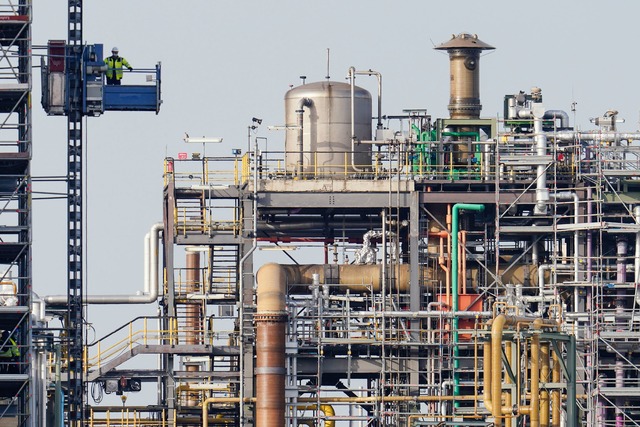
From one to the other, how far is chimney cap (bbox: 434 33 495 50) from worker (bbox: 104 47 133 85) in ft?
44.8

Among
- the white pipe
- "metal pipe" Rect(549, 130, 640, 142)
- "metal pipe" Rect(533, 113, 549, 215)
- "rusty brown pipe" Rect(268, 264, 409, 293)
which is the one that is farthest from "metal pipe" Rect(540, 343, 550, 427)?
the white pipe

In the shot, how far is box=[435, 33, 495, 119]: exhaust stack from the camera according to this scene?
5192 inches

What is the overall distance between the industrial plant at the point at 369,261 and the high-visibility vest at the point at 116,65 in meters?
0.49

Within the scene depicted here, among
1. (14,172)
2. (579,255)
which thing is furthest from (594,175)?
(14,172)

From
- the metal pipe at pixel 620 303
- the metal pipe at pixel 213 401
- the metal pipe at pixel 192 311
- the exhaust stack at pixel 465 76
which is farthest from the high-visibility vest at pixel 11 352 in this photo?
the metal pipe at pixel 620 303

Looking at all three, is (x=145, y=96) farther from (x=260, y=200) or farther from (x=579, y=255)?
(x=579, y=255)

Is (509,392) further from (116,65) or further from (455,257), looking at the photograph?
(116,65)

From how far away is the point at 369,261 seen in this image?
129875 millimetres

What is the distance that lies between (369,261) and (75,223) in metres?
12.4

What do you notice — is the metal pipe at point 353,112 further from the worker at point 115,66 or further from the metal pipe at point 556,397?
A: the metal pipe at point 556,397

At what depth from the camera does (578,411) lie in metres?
127

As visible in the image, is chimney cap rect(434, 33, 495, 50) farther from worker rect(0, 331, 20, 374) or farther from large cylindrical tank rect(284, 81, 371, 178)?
worker rect(0, 331, 20, 374)

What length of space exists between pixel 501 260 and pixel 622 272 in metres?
5.31

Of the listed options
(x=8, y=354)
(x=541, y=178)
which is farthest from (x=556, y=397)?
(x=8, y=354)
